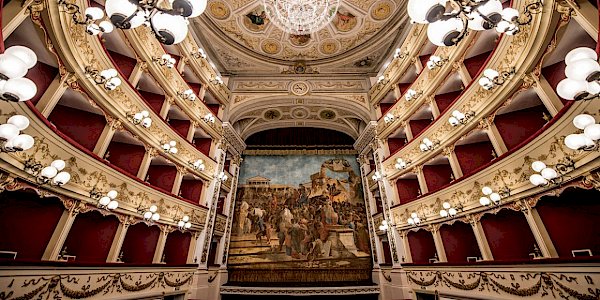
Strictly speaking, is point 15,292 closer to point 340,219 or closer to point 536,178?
point 536,178

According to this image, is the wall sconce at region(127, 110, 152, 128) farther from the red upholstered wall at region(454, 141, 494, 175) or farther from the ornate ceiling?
the red upholstered wall at region(454, 141, 494, 175)

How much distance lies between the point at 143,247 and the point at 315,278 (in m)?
8.05

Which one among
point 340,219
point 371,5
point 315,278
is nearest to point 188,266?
point 315,278

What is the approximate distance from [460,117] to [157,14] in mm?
7530

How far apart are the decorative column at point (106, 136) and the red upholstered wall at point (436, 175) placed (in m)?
10.5

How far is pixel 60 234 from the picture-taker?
5113 millimetres

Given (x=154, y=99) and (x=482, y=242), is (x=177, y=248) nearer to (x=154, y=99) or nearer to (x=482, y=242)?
(x=154, y=99)

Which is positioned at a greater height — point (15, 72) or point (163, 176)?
point (163, 176)

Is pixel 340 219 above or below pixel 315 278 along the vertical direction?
above

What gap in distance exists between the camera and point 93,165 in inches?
227

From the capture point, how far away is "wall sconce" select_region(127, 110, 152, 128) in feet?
23.2

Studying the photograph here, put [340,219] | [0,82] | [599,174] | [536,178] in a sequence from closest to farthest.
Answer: [0,82], [599,174], [536,178], [340,219]

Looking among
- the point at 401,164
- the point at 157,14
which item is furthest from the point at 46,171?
the point at 401,164

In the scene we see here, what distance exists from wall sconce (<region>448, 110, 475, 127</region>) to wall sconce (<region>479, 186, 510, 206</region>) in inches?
77.0
